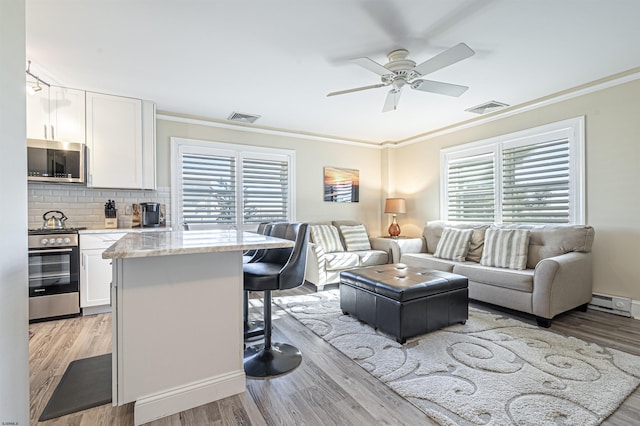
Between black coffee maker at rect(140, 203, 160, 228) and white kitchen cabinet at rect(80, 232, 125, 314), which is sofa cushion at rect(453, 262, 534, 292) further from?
white kitchen cabinet at rect(80, 232, 125, 314)

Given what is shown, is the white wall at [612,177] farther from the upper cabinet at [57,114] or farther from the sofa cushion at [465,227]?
the upper cabinet at [57,114]

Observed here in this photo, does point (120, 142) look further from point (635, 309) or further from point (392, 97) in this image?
point (635, 309)

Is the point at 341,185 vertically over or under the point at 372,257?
over

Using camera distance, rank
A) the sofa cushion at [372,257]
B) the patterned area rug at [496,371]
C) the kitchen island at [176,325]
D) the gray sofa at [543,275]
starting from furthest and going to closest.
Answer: the sofa cushion at [372,257] < the gray sofa at [543,275] < the patterned area rug at [496,371] < the kitchen island at [176,325]

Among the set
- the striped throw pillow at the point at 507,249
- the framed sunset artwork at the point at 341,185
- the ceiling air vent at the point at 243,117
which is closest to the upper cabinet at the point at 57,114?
the ceiling air vent at the point at 243,117

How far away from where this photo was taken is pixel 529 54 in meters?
2.73

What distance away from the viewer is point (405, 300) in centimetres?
252

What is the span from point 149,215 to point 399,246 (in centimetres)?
354

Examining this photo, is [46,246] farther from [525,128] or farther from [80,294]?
[525,128]

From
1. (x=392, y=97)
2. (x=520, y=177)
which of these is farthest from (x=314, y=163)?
(x=520, y=177)

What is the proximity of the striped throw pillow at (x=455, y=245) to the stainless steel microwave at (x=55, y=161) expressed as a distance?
456cm

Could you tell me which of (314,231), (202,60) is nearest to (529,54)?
(202,60)

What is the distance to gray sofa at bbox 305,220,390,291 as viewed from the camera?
4176mm

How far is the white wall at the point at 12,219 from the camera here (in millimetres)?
1094
